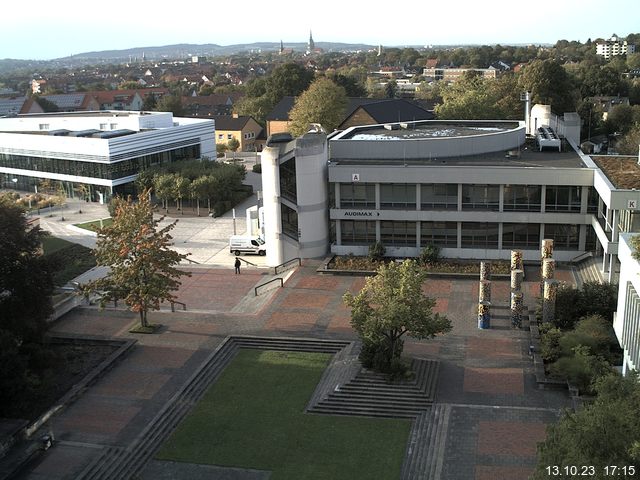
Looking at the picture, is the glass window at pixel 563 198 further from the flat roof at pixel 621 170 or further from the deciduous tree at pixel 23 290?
the deciduous tree at pixel 23 290

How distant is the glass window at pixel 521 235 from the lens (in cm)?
4303

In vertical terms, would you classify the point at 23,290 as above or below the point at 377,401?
above

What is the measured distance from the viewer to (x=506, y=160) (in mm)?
46469

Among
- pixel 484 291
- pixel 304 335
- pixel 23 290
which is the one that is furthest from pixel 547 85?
pixel 23 290

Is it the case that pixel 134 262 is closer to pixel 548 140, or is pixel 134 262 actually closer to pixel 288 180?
pixel 288 180

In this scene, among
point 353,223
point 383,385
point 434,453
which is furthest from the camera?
point 353,223

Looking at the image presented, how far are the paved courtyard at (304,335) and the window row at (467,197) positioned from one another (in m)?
4.36

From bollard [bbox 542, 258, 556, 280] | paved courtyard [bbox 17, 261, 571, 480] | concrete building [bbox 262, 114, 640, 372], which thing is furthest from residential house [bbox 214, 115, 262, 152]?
bollard [bbox 542, 258, 556, 280]

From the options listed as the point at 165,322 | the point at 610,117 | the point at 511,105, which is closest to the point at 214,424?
the point at 165,322

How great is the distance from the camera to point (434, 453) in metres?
24.3

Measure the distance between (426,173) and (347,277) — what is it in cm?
778

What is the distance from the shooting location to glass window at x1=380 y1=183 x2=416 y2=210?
44.0m

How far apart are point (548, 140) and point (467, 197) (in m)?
9.66

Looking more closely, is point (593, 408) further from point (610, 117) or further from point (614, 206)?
point (610, 117)
